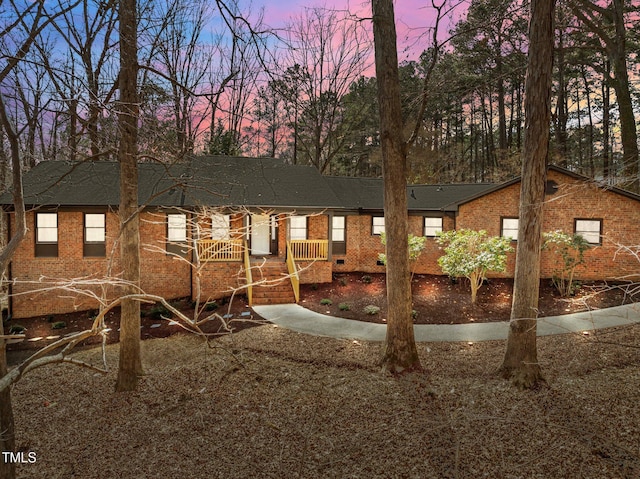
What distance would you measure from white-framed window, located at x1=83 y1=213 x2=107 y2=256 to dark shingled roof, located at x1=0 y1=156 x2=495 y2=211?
70cm

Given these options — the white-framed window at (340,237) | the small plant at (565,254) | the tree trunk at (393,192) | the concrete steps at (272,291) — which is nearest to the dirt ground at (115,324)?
the concrete steps at (272,291)

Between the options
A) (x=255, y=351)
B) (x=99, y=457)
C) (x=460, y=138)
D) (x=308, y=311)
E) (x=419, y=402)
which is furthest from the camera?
(x=460, y=138)

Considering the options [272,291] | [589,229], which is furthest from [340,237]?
[589,229]

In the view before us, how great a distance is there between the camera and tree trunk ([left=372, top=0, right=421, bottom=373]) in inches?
274

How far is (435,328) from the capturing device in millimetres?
9930

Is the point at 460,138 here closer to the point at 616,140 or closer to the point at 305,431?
the point at 616,140

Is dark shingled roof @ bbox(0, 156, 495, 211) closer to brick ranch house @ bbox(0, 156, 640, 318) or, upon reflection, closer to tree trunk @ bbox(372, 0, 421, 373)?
brick ranch house @ bbox(0, 156, 640, 318)

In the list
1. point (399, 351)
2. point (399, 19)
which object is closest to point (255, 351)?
point (399, 351)

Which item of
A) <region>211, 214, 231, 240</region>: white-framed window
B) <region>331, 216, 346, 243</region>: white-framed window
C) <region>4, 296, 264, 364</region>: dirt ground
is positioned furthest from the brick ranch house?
<region>211, 214, 231, 240</region>: white-framed window

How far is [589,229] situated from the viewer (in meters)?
14.2

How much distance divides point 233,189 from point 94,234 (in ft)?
17.2

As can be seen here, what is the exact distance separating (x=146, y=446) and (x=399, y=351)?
4412mm

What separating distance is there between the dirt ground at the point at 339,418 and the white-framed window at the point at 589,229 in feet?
22.8

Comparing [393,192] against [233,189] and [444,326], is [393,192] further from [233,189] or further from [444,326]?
[233,189]
